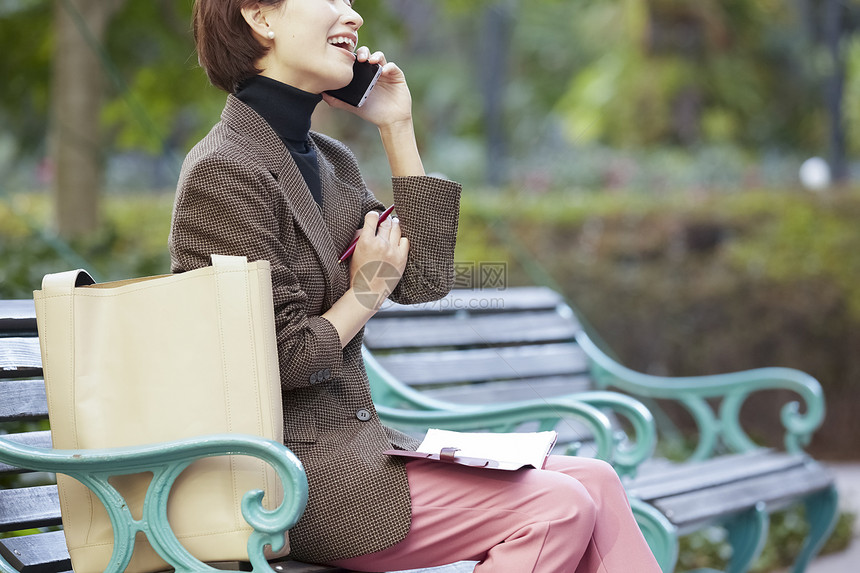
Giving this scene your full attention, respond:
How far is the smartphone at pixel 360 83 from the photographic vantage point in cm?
200

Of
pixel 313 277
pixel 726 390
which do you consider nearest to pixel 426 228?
pixel 313 277

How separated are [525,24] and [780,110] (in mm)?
3084

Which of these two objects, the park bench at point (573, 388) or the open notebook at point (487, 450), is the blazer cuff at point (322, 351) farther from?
the park bench at point (573, 388)

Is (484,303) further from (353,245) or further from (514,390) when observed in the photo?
(353,245)

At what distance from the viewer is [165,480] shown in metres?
1.65

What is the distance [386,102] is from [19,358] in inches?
38.5

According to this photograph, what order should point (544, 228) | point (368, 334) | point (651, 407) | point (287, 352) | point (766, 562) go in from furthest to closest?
point (544, 228), point (651, 407), point (766, 562), point (368, 334), point (287, 352)

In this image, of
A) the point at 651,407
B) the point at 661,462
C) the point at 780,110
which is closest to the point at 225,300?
the point at 661,462

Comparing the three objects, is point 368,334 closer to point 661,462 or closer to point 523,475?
point 661,462

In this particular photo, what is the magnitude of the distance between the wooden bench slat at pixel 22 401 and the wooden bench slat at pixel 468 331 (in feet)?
3.88

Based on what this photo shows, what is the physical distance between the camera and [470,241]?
5199 millimetres

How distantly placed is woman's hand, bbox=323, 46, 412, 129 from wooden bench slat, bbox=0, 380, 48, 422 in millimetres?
917

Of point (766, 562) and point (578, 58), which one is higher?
point (578, 58)

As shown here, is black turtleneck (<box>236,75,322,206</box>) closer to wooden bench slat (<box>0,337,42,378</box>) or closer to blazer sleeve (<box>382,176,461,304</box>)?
blazer sleeve (<box>382,176,461,304</box>)
